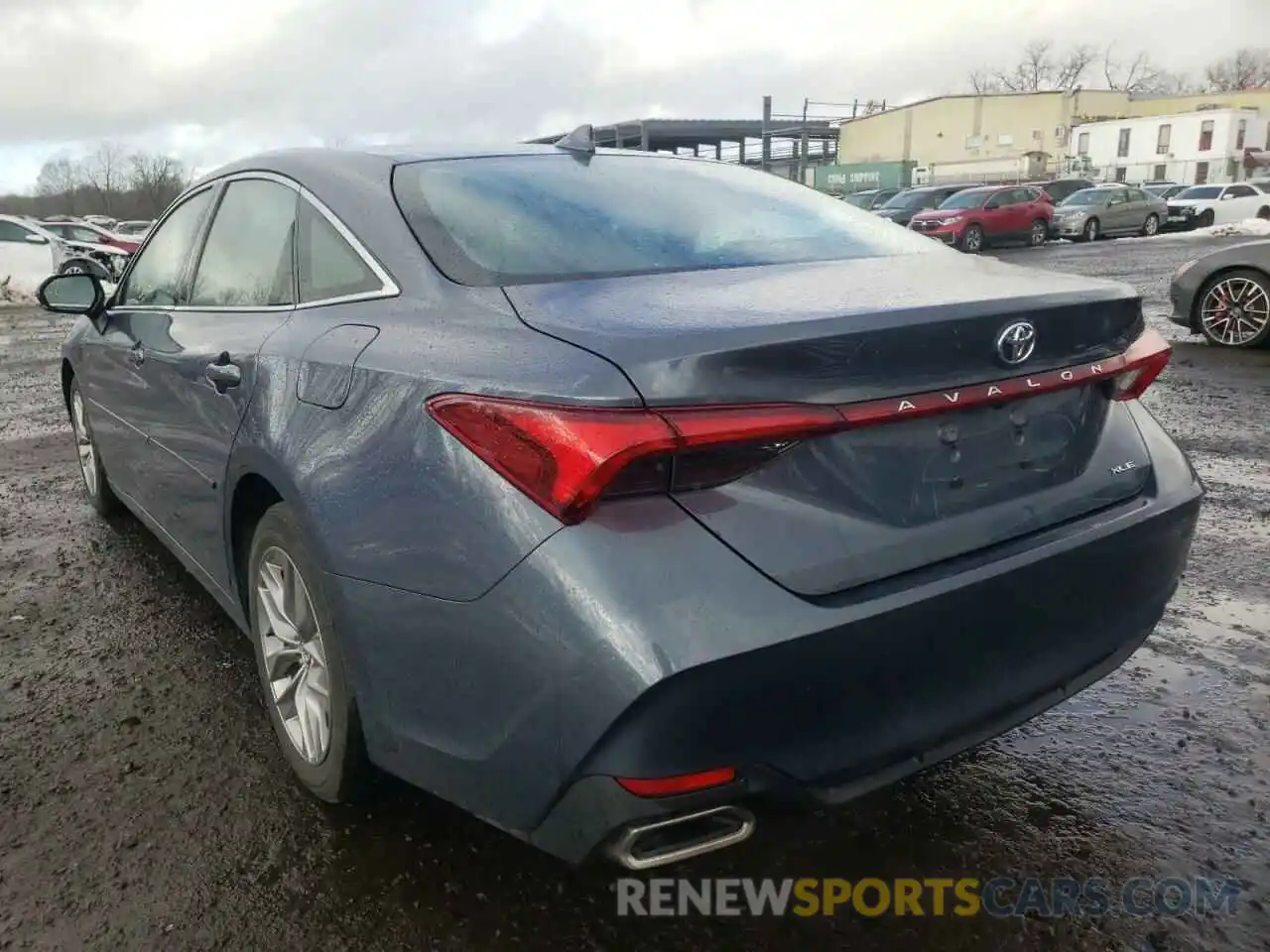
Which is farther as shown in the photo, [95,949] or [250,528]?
[250,528]

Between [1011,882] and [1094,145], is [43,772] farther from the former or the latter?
[1094,145]

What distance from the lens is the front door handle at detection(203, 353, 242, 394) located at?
258 centimetres

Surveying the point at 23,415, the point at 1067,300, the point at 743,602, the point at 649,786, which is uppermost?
the point at 1067,300

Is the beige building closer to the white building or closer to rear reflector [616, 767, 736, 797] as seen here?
the white building

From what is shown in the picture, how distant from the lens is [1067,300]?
202 cm

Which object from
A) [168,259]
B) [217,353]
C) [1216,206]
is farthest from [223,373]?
[1216,206]

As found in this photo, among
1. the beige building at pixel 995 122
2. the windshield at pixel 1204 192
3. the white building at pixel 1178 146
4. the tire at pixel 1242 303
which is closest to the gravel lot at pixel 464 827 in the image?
the tire at pixel 1242 303

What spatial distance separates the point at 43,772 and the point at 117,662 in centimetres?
66

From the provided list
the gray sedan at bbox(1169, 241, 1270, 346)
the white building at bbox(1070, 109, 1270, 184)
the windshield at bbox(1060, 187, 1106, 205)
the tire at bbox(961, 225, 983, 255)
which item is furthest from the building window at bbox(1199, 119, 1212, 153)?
the gray sedan at bbox(1169, 241, 1270, 346)

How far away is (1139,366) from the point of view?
223 centimetres

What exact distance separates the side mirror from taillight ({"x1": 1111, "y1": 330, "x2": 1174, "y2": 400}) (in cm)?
358

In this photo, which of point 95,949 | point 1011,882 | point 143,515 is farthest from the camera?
point 143,515

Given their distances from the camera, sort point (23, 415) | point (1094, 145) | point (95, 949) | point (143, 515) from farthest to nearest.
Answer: point (1094, 145), point (23, 415), point (143, 515), point (95, 949)

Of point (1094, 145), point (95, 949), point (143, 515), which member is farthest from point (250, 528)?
point (1094, 145)
